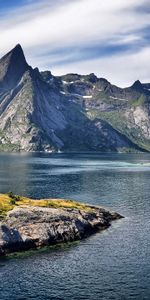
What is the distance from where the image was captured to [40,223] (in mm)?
115250

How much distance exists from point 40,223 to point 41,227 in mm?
1536

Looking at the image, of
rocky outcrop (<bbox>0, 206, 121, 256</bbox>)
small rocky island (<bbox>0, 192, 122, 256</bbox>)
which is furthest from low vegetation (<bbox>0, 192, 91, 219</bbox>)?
rocky outcrop (<bbox>0, 206, 121, 256</bbox>)

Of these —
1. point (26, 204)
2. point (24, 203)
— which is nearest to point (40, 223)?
point (26, 204)

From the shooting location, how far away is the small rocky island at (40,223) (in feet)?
352

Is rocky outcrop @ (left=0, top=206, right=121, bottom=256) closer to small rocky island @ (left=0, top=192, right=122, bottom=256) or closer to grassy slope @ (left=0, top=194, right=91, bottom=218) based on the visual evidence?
small rocky island @ (left=0, top=192, right=122, bottom=256)

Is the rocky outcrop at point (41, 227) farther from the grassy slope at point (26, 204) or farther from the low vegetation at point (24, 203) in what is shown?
the low vegetation at point (24, 203)

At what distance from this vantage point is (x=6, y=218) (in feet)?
368

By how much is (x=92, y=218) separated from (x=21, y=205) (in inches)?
907

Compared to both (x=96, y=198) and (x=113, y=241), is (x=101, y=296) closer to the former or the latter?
(x=113, y=241)

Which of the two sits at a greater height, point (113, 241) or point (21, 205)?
point (21, 205)

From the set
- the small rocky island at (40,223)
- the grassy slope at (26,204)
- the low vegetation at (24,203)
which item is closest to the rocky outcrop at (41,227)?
the small rocky island at (40,223)

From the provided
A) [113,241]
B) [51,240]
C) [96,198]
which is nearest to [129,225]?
[113,241]

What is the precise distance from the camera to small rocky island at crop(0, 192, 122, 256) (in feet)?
352

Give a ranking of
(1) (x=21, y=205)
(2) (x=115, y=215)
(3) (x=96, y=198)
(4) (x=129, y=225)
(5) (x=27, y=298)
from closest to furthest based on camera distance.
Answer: (5) (x=27, y=298), (1) (x=21, y=205), (4) (x=129, y=225), (2) (x=115, y=215), (3) (x=96, y=198)
